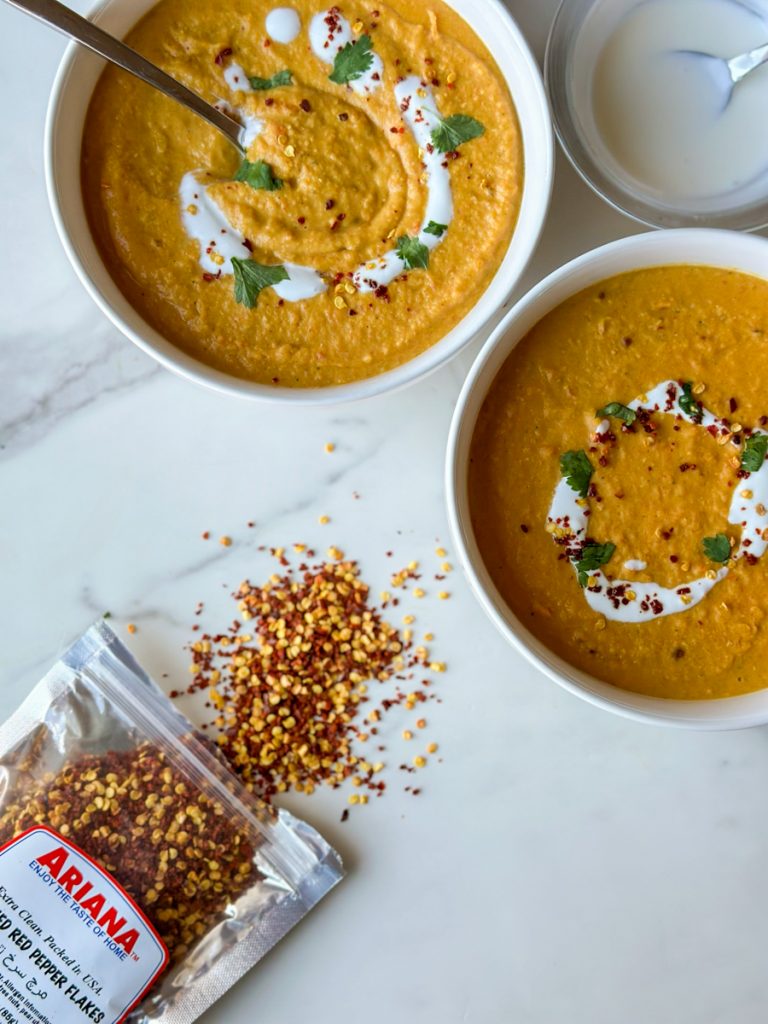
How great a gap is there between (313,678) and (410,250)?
1.11 m

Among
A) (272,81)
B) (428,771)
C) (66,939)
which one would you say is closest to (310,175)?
(272,81)

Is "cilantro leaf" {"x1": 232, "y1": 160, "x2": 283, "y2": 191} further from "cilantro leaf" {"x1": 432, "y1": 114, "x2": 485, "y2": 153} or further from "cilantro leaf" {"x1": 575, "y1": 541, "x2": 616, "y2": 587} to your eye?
"cilantro leaf" {"x1": 575, "y1": 541, "x2": 616, "y2": 587}

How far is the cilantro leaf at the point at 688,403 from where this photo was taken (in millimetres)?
1975

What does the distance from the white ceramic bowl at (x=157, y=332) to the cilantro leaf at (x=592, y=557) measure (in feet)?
1.69

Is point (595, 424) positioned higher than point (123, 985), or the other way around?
point (595, 424)

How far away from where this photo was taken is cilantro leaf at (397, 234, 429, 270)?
2082 mm

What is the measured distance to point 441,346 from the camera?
2090mm

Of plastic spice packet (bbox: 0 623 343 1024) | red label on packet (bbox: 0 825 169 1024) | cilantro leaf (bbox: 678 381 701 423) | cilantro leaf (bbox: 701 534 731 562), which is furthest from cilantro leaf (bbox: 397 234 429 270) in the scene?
red label on packet (bbox: 0 825 169 1024)

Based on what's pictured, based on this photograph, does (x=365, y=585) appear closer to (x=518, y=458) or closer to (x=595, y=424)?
(x=518, y=458)

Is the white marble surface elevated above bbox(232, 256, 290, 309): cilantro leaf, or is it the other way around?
bbox(232, 256, 290, 309): cilantro leaf

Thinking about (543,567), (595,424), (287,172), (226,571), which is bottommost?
(543,567)

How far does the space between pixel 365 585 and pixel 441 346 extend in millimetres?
690

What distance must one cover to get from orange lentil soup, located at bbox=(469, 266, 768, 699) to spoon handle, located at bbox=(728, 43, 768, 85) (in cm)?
60

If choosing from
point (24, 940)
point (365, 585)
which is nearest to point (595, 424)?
point (365, 585)
